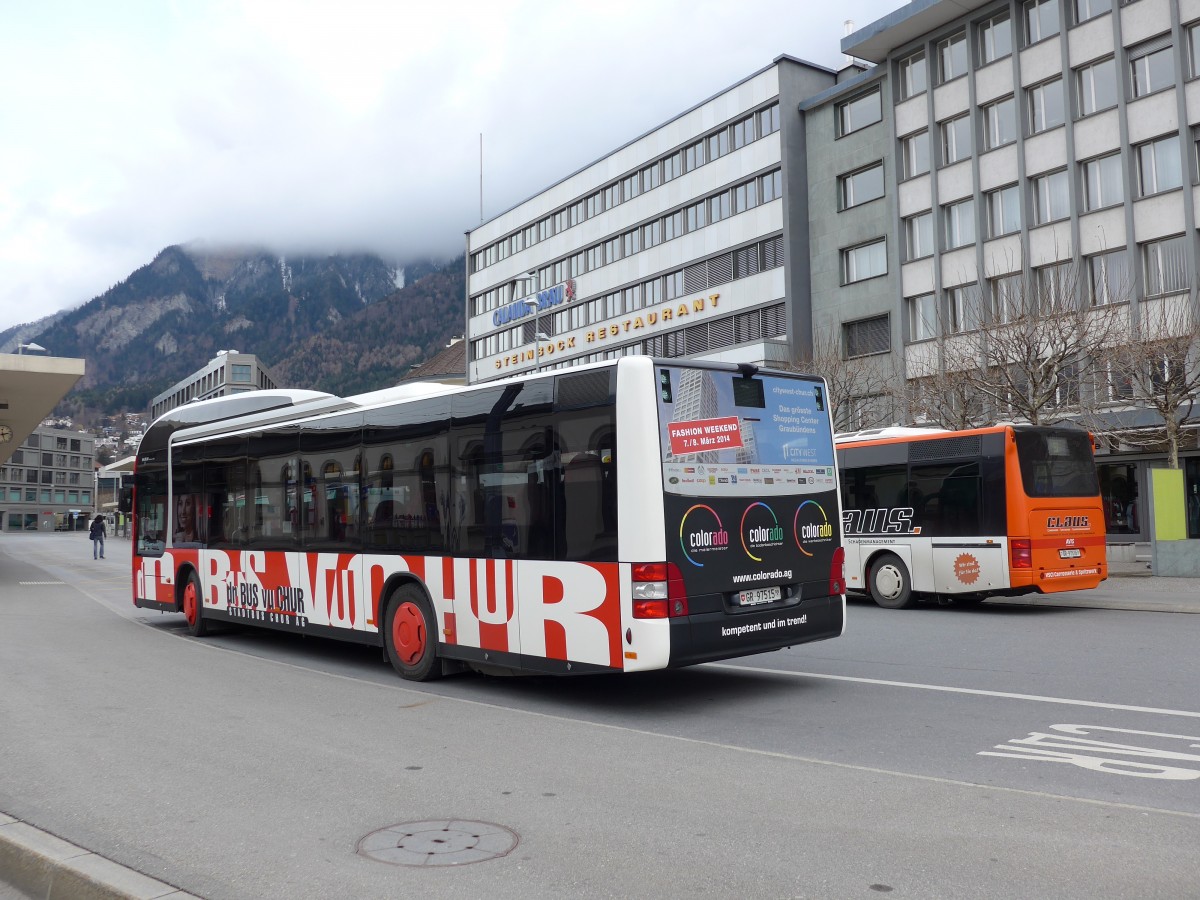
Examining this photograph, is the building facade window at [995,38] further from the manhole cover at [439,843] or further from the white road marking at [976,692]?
the manhole cover at [439,843]

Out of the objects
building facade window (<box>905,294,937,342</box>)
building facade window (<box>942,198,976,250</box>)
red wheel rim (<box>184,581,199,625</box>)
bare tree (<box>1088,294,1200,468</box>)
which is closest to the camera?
red wheel rim (<box>184,581,199,625</box>)

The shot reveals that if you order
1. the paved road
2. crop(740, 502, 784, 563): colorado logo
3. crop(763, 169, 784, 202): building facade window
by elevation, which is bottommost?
the paved road

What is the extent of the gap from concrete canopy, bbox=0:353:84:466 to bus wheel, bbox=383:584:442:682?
63.3 feet

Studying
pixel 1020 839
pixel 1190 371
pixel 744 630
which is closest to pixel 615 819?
pixel 1020 839

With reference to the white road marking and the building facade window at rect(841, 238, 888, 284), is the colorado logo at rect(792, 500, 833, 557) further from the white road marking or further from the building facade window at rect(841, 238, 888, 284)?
the building facade window at rect(841, 238, 888, 284)

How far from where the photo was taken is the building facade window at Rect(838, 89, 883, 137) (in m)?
41.6

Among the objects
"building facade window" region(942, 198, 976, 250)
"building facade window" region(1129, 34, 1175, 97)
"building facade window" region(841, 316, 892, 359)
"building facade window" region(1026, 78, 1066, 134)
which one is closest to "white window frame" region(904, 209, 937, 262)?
"building facade window" region(942, 198, 976, 250)

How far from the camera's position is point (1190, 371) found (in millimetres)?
26031

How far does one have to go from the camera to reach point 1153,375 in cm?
2520

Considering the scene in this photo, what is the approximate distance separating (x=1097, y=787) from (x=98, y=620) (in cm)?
1588

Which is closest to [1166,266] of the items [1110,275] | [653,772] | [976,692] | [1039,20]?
[1110,275]

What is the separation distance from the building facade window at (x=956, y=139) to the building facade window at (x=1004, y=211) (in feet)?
6.80

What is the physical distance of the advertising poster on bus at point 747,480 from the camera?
8172mm

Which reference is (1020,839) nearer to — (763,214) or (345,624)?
(345,624)
